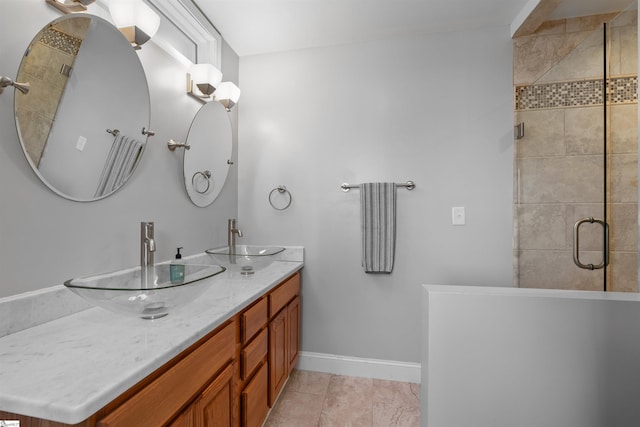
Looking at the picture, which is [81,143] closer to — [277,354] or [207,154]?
[207,154]

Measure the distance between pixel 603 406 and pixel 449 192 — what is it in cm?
129

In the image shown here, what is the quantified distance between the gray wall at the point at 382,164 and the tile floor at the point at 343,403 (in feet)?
0.63

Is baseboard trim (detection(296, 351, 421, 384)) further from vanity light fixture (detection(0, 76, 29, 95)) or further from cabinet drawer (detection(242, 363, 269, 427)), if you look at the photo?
vanity light fixture (detection(0, 76, 29, 95))

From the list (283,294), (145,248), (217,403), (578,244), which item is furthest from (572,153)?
(145,248)

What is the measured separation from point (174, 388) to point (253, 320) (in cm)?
56

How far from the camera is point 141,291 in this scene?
2.84ft

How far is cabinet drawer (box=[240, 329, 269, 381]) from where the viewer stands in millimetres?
1328

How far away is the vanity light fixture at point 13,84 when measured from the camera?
34.8 inches

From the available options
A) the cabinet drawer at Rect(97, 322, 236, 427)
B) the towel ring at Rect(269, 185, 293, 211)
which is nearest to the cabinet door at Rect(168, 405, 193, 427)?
the cabinet drawer at Rect(97, 322, 236, 427)

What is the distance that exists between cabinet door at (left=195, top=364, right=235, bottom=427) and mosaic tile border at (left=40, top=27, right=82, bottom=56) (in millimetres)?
1267

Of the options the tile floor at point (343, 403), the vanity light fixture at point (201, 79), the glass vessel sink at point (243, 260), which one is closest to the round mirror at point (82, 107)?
the vanity light fixture at point (201, 79)

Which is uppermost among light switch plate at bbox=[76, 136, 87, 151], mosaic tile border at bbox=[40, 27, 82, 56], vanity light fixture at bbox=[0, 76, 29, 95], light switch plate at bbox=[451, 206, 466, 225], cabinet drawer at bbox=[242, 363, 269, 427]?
mosaic tile border at bbox=[40, 27, 82, 56]

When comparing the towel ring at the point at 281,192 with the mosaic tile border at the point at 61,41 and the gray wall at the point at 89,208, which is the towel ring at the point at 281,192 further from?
the mosaic tile border at the point at 61,41

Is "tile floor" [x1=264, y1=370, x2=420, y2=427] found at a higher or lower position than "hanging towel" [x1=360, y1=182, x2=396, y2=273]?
lower
